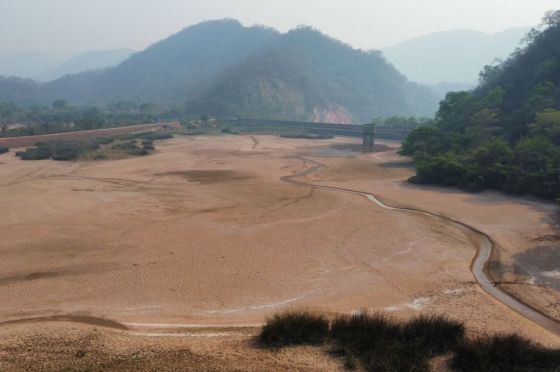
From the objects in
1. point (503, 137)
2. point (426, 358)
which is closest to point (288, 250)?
point (426, 358)

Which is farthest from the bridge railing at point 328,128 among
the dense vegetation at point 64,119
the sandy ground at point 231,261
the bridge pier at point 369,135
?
the sandy ground at point 231,261

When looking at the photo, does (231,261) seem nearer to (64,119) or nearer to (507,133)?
(507,133)

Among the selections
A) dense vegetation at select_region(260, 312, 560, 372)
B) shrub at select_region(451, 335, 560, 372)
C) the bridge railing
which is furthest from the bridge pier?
shrub at select_region(451, 335, 560, 372)

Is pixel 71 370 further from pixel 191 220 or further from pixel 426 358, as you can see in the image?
pixel 191 220

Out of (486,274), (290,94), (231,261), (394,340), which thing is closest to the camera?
(394,340)

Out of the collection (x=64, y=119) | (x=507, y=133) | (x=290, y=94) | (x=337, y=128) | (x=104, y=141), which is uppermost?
(x=290, y=94)

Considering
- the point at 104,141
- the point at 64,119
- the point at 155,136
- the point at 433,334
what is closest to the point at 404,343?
the point at 433,334
